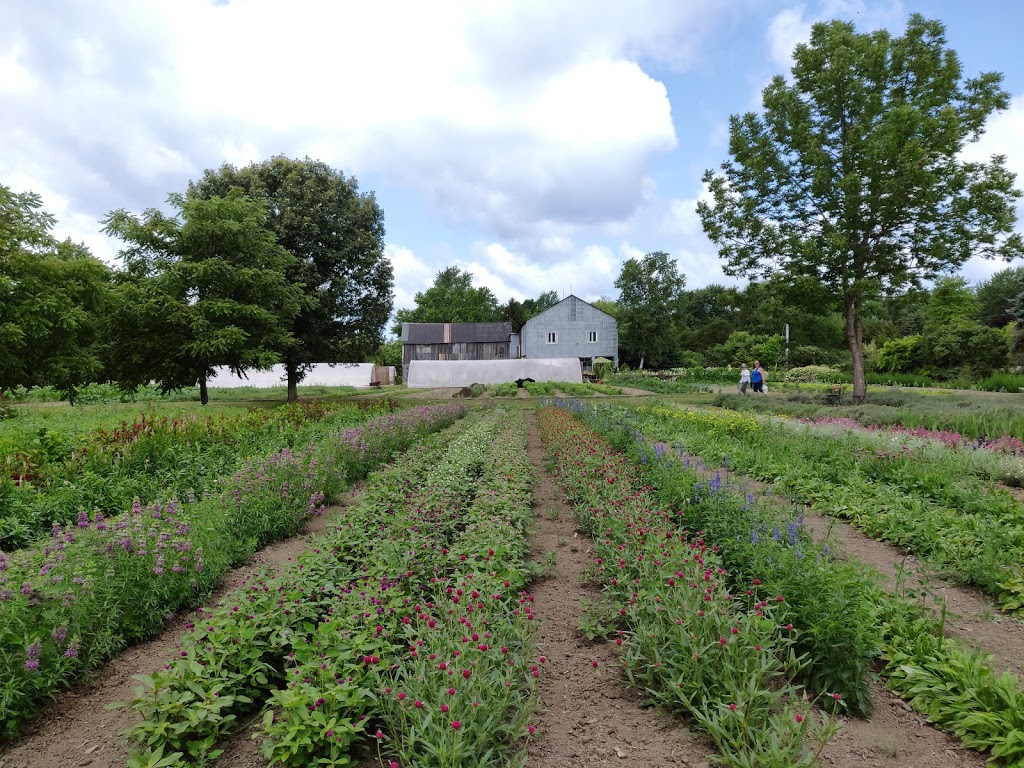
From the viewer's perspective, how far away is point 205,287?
16.2 metres

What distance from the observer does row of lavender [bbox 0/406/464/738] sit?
2.84m

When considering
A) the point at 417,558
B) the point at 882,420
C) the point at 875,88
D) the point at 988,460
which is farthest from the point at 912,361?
the point at 417,558

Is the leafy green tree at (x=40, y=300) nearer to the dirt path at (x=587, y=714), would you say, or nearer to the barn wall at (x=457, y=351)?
the dirt path at (x=587, y=714)

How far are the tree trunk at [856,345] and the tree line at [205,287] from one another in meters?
18.3

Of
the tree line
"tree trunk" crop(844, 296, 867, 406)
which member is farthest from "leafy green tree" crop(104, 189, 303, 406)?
"tree trunk" crop(844, 296, 867, 406)

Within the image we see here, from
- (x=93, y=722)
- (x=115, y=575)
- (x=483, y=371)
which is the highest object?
(x=483, y=371)

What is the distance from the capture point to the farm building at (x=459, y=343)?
49.5 metres

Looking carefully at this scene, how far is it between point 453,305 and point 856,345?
203ft

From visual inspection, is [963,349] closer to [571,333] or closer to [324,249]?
[571,333]

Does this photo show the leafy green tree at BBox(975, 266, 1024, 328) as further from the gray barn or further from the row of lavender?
the row of lavender

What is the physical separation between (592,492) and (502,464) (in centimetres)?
173

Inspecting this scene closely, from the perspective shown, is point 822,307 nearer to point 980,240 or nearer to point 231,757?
point 980,240

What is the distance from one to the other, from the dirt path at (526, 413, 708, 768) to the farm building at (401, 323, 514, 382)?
1793 inches

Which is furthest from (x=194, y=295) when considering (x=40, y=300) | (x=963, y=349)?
(x=963, y=349)
